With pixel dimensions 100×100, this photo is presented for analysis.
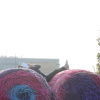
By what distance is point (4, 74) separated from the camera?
1764 mm

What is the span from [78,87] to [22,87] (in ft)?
1.76

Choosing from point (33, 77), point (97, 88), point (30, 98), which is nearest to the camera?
point (30, 98)

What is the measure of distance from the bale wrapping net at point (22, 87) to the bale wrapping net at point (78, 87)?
120 mm

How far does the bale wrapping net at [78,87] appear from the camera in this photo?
1786 mm

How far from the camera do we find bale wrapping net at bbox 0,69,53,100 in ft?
5.31

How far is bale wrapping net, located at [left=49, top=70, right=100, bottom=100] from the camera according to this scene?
1.79 m

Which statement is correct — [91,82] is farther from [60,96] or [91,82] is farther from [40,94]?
[40,94]

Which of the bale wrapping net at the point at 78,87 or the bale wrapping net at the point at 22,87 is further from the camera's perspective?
the bale wrapping net at the point at 78,87

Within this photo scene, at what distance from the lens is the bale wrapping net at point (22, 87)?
1617mm

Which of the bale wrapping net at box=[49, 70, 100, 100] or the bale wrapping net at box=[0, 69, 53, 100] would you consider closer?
the bale wrapping net at box=[0, 69, 53, 100]

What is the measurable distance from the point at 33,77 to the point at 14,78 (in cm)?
17

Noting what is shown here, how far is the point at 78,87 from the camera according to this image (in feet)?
6.01

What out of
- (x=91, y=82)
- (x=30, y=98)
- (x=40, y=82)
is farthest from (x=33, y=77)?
(x=91, y=82)

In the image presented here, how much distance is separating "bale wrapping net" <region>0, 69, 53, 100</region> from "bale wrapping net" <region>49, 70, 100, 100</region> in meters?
0.12
